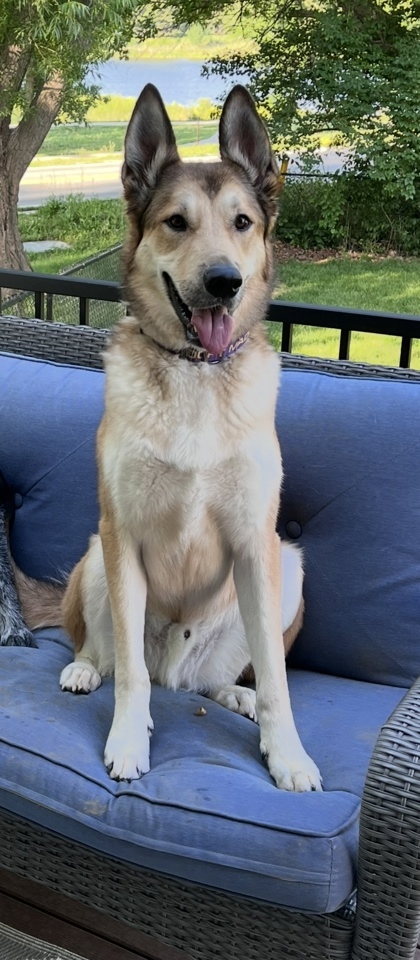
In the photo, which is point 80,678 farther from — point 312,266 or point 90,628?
point 312,266

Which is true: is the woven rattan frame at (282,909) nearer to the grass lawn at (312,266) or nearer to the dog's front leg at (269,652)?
the dog's front leg at (269,652)

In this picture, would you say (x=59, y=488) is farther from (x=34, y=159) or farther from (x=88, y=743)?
(x=34, y=159)

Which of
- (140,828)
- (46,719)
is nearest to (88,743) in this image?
(46,719)

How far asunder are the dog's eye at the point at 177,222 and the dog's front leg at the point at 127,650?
51 cm

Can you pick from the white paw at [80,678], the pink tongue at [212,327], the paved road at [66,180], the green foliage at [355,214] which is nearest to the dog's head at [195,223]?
the pink tongue at [212,327]

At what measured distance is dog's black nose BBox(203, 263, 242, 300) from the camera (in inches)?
50.9

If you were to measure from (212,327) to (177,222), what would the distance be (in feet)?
0.64

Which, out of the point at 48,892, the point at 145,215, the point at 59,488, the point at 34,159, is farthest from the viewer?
the point at 34,159

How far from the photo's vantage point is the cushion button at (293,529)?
1727mm

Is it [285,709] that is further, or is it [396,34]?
[396,34]

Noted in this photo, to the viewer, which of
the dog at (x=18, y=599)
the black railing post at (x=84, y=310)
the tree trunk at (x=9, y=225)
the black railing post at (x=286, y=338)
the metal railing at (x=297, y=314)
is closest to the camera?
the dog at (x=18, y=599)

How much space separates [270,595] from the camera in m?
1.42

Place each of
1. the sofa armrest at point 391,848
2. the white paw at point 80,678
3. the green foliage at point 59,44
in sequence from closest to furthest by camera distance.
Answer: the sofa armrest at point 391,848 < the white paw at point 80,678 < the green foliage at point 59,44

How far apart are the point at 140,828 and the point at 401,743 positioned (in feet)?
1.21
